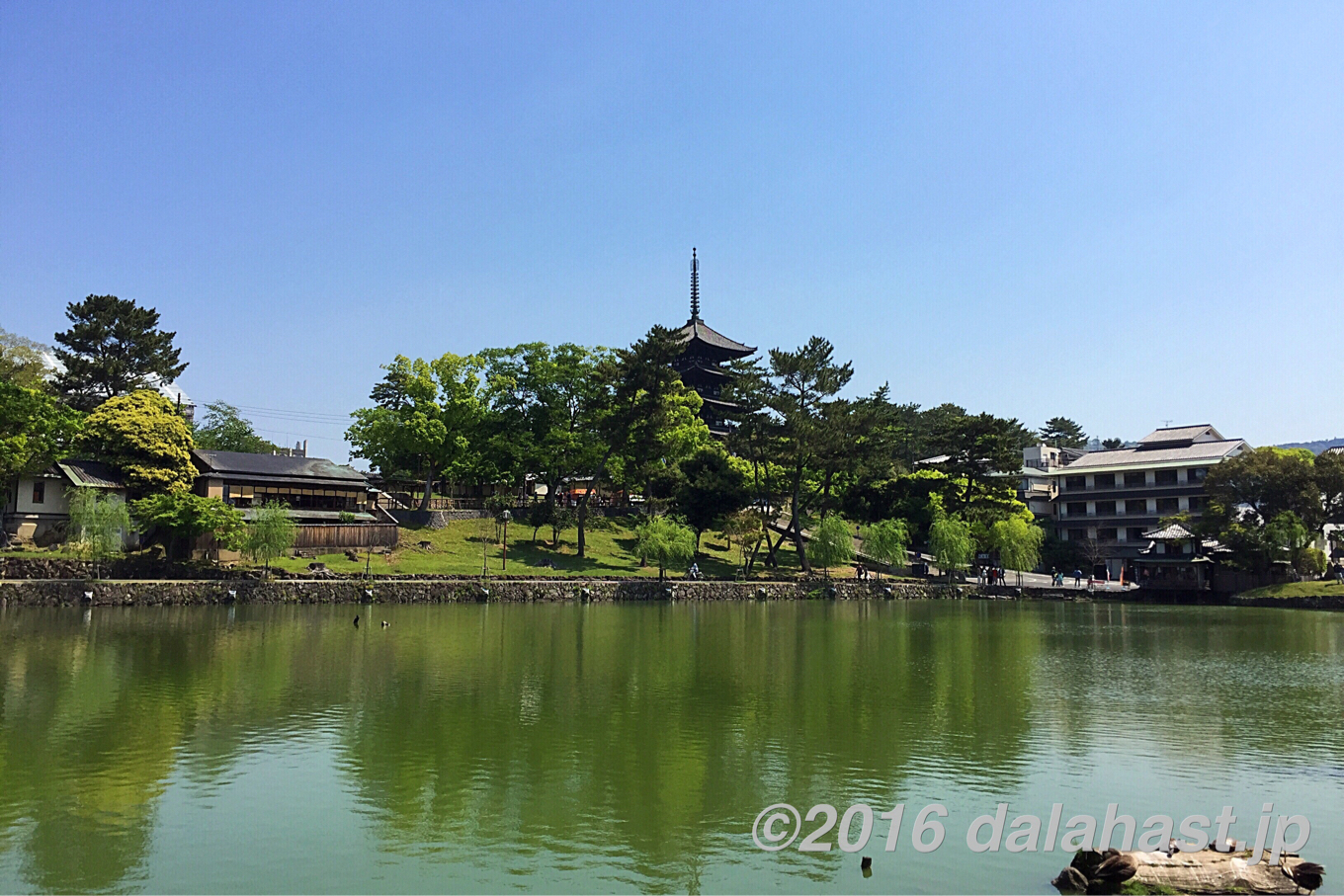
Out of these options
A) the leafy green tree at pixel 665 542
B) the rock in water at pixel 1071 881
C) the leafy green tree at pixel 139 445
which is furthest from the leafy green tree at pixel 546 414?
the rock in water at pixel 1071 881

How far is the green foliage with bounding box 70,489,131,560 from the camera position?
40.0 m

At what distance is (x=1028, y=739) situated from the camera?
1326cm

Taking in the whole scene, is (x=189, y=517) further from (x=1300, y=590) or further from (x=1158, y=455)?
(x=1158, y=455)

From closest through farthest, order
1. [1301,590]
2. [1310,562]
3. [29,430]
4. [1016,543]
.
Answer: [29,430] < [1301,590] < [1310,562] < [1016,543]

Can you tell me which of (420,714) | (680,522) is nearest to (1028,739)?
(420,714)

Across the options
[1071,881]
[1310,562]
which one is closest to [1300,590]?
[1310,562]

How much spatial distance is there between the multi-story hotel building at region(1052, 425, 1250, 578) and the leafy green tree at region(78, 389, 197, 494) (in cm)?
6315

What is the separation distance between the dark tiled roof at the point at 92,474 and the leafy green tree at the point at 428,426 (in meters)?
17.6

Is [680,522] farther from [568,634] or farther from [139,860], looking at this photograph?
[139,860]

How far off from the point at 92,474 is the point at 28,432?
14.6 feet

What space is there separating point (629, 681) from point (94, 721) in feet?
29.3

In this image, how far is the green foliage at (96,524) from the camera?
4003 cm

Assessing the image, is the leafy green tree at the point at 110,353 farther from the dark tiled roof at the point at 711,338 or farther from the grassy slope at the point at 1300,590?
the grassy slope at the point at 1300,590

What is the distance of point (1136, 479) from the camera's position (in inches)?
2940
